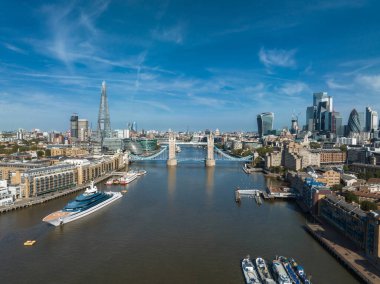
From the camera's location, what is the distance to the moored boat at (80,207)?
29.9 ft

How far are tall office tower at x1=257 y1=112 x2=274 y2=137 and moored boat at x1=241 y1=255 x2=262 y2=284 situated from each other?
202 ft

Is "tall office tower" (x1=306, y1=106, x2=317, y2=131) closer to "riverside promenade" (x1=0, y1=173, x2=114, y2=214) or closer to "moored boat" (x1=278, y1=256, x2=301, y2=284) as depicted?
"riverside promenade" (x1=0, y1=173, x2=114, y2=214)

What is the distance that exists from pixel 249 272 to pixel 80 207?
19.0 feet

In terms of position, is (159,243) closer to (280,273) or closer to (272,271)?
(272,271)

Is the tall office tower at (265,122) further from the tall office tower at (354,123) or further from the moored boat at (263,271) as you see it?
the moored boat at (263,271)

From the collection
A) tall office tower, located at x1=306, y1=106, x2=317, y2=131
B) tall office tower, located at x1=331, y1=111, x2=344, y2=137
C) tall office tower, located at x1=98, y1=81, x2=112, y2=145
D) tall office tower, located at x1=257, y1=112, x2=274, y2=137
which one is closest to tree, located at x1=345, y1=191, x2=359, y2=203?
tall office tower, located at x1=98, y1=81, x2=112, y2=145

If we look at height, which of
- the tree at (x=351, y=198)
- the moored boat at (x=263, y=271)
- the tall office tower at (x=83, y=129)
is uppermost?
the tall office tower at (x=83, y=129)

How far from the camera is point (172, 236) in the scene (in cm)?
831

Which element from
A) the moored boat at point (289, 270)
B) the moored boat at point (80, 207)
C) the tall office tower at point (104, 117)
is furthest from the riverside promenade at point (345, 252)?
the tall office tower at point (104, 117)

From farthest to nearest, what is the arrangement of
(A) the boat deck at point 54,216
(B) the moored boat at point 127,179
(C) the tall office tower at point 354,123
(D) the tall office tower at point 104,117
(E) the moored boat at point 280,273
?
(C) the tall office tower at point 354,123, (D) the tall office tower at point 104,117, (B) the moored boat at point 127,179, (A) the boat deck at point 54,216, (E) the moored boat at point 280,273

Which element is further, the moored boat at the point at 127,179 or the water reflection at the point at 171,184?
the moored boat at the point at 127,179

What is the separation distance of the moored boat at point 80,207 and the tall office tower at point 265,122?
57178 mm

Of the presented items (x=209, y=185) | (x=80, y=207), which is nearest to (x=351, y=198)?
(x=209, y=185)

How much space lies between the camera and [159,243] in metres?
7.82
